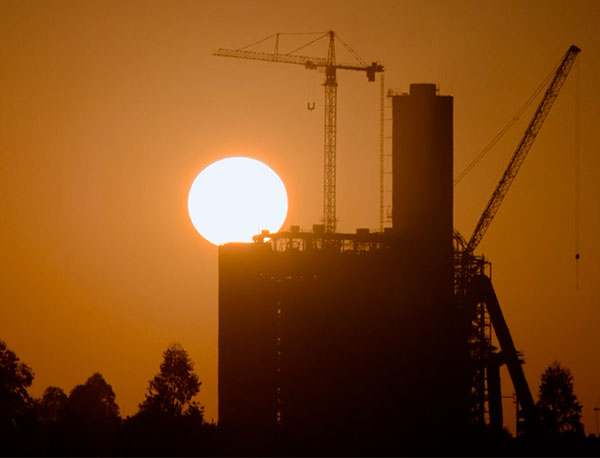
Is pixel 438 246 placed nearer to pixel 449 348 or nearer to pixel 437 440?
pixel 449 348

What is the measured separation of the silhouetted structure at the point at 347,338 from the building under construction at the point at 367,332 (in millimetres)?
102

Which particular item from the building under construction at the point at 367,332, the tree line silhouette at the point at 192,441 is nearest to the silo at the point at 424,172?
the building under construction at the point at 367,332

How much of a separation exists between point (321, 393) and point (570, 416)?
146 feet

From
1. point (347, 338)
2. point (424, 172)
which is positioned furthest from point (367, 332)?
point (424, 172)

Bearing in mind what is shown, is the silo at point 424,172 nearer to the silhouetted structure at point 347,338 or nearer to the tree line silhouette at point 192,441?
the silhouetted structure at point 347,338

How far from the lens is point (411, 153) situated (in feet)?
581

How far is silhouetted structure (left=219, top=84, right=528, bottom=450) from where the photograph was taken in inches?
6575

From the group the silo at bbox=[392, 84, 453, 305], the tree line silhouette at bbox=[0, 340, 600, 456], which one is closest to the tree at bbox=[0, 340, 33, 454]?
the tree line silhouette at bbox=[0, 340, 600, 456]

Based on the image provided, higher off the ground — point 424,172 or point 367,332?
point 424,172

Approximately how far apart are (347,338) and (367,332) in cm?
226

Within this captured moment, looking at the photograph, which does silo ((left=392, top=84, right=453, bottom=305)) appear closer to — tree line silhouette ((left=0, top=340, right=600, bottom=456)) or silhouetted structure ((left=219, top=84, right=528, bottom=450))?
silhouetted structure ((left=219, top=84, right=528, bottom=450))

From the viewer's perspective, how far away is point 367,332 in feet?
559

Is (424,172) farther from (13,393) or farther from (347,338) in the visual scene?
(13,393)

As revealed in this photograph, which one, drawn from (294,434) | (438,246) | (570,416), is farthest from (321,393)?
(570,416)
